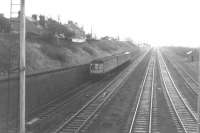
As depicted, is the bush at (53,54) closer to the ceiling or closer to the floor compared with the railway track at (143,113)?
closer to the ceiling

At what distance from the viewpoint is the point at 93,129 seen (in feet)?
49.6

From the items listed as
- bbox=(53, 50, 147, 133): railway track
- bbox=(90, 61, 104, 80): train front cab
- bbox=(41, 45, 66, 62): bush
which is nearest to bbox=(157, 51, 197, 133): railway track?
bbox=(53, 50, 147, 133): railway track

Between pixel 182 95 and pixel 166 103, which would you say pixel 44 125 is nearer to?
pixel 166 103

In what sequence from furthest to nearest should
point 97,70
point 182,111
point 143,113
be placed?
point 97,70 → point 182,111 → point 143,113

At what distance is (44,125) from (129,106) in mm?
7382

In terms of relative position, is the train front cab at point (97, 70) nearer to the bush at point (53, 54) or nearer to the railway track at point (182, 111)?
the bush at point (53, 54)

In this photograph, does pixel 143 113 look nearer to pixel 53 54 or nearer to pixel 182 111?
pixel 182 111

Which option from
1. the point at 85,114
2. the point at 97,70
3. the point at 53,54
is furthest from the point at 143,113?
the point at 53,54

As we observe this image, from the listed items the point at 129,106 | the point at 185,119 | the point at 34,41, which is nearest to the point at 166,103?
the point at 129,106

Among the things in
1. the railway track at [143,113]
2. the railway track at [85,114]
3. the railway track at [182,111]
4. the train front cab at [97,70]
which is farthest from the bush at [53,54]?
the railway track at [182,111]

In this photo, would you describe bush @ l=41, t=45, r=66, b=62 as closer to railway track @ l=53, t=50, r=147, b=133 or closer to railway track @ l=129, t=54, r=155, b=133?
railway track @ l=53, t=50, r=147, b=133

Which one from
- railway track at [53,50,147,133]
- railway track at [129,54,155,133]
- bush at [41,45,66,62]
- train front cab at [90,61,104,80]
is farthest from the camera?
bush at [41,45,66,62]

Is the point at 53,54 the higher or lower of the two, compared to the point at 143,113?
higher

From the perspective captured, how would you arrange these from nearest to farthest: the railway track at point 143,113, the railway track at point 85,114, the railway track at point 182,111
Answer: the railway track at point 85,114 → the railway track at point 143,113 → the railway track at point 182,111
